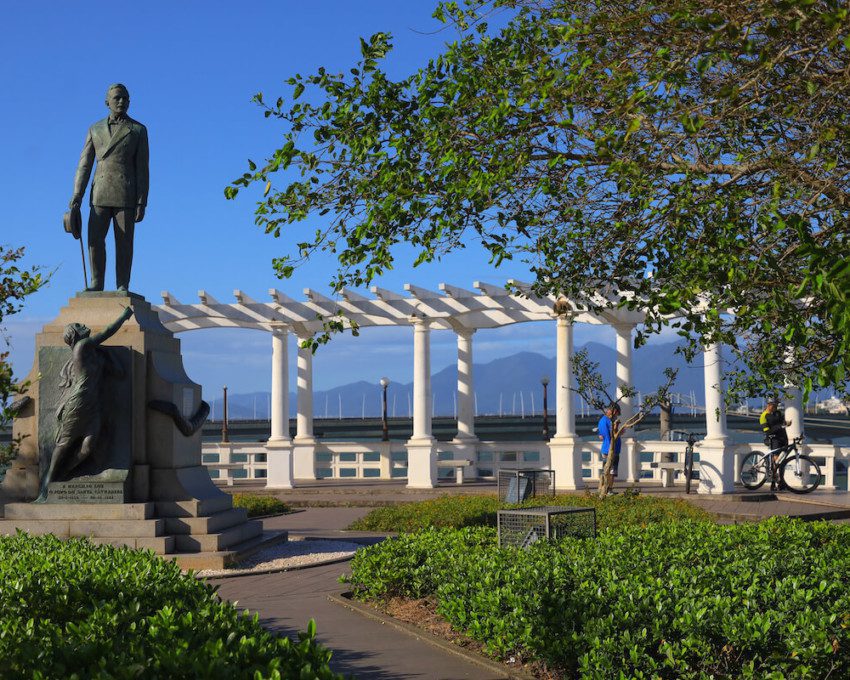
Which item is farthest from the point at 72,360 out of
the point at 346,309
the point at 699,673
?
the point at 346,309

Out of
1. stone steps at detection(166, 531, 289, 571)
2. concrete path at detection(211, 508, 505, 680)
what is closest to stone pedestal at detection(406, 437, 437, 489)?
stone steps at detection(166, 531, 289, 571)

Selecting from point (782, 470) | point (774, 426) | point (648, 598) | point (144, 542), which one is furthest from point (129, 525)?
point (782, 470)

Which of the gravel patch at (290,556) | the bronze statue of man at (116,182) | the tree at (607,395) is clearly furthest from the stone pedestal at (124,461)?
the tree at (607,395)

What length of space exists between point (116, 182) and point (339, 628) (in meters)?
6.81

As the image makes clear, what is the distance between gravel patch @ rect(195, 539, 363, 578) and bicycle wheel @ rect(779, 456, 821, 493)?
1096 centimetres

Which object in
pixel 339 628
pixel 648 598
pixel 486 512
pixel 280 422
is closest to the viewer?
pixel 648 598

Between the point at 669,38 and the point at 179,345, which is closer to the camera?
the point at 669,38

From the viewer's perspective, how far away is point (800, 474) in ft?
71.7

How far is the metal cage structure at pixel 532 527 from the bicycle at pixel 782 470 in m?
11.0

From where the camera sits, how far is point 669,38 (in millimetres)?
7672

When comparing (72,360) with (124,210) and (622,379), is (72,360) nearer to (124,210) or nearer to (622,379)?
(124,210)

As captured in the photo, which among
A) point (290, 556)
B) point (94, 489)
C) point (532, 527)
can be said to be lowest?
point (290, 556)

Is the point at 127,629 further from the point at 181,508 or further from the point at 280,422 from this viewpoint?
the point at 280,422

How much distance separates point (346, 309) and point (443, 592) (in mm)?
17538
